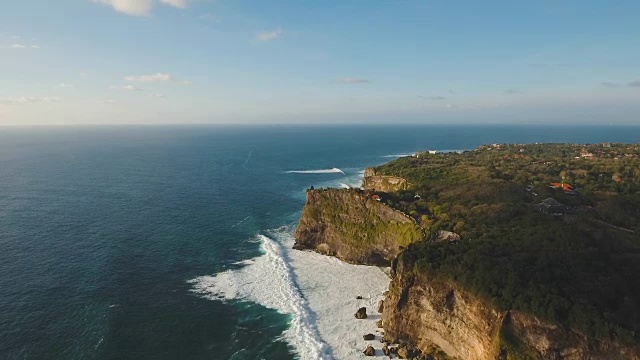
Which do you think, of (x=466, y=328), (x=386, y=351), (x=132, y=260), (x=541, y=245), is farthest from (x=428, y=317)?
(x=132, y=260)

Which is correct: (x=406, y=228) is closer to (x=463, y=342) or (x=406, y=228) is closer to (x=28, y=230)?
(x=463, y=342)

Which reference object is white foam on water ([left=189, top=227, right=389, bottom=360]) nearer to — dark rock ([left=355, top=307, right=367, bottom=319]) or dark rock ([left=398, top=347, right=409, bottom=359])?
dark rock ([left=355, top=307, right=367, bottom=319])

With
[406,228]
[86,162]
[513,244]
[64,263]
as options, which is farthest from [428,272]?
[86,162]

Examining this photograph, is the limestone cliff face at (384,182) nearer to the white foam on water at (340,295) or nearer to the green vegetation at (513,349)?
the white foam on water at (340,295)

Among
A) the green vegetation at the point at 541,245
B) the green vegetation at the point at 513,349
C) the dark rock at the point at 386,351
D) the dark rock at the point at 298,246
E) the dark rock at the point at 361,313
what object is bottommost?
the dark rock at the point at 386,351

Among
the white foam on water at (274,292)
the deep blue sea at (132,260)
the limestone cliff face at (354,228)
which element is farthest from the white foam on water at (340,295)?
the deep blue sea at (132,260)

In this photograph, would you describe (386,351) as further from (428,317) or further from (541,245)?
(541,245)
